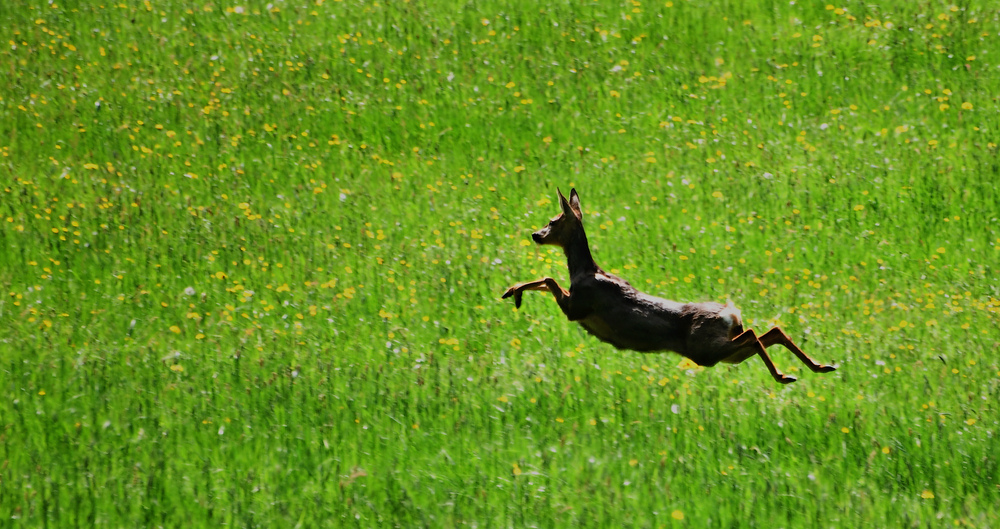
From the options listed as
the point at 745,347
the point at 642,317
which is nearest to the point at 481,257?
the point at 642,317

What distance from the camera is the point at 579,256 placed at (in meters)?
7.37

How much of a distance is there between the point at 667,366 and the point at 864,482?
6.40ft

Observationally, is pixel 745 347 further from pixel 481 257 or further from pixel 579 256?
pixel 481 257

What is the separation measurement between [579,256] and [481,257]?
4485 millimetres

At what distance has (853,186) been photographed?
13.0 m

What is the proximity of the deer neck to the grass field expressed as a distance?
2.47 metres

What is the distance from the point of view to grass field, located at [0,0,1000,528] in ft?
30.3

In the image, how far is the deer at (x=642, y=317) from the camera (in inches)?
270

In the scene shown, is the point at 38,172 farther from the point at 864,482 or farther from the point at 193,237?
the point at 864,482

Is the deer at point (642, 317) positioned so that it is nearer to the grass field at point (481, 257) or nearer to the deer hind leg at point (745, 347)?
the deer hind leg at point (745, 347)

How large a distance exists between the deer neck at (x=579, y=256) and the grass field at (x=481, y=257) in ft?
8.11

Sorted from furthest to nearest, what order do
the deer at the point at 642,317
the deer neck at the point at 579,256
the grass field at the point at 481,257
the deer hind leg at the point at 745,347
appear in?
the grass field at the point at 481,257
the deer neck at the point at 579,256
the deer at the point at 642,317
the deer hind leg at the point at 745,347

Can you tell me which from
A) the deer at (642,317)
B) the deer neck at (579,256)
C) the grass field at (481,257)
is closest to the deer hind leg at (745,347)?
the deer at (642,317)

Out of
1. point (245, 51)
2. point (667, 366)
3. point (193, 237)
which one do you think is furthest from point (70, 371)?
point (245, 51)
